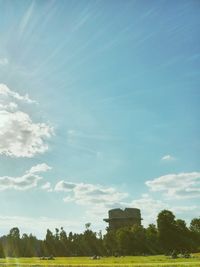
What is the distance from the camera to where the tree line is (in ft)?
343

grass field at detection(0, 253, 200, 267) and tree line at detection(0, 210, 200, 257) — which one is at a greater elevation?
tree line at detection(0, 210, 200, 257)

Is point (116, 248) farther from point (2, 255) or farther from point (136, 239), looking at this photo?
point (2, 255)

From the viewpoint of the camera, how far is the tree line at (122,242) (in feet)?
343

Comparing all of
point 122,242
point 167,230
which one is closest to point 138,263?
point 167,230

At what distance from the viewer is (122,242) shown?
440 ft

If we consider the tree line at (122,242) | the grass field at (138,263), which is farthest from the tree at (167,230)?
the grass field at (138,263)

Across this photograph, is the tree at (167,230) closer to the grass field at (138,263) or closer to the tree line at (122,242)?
the tree line at (122,242)

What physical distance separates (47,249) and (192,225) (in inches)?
2596

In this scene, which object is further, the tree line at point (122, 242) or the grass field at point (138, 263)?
the tree line at point (122, 242)

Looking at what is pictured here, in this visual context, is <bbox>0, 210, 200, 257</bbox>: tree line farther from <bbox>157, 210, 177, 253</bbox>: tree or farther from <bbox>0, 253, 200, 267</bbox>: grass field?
<bbox>0, 253, 200, 267</bbox>: grass field

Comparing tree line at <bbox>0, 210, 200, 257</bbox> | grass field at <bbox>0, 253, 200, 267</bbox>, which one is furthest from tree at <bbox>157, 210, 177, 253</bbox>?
grass field at <bbox>0, 253, 200, 267</bbox>

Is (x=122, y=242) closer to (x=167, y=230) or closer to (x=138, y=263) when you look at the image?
(x=167, y=230)

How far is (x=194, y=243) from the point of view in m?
113

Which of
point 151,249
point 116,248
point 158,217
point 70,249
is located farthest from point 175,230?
point 70,249
